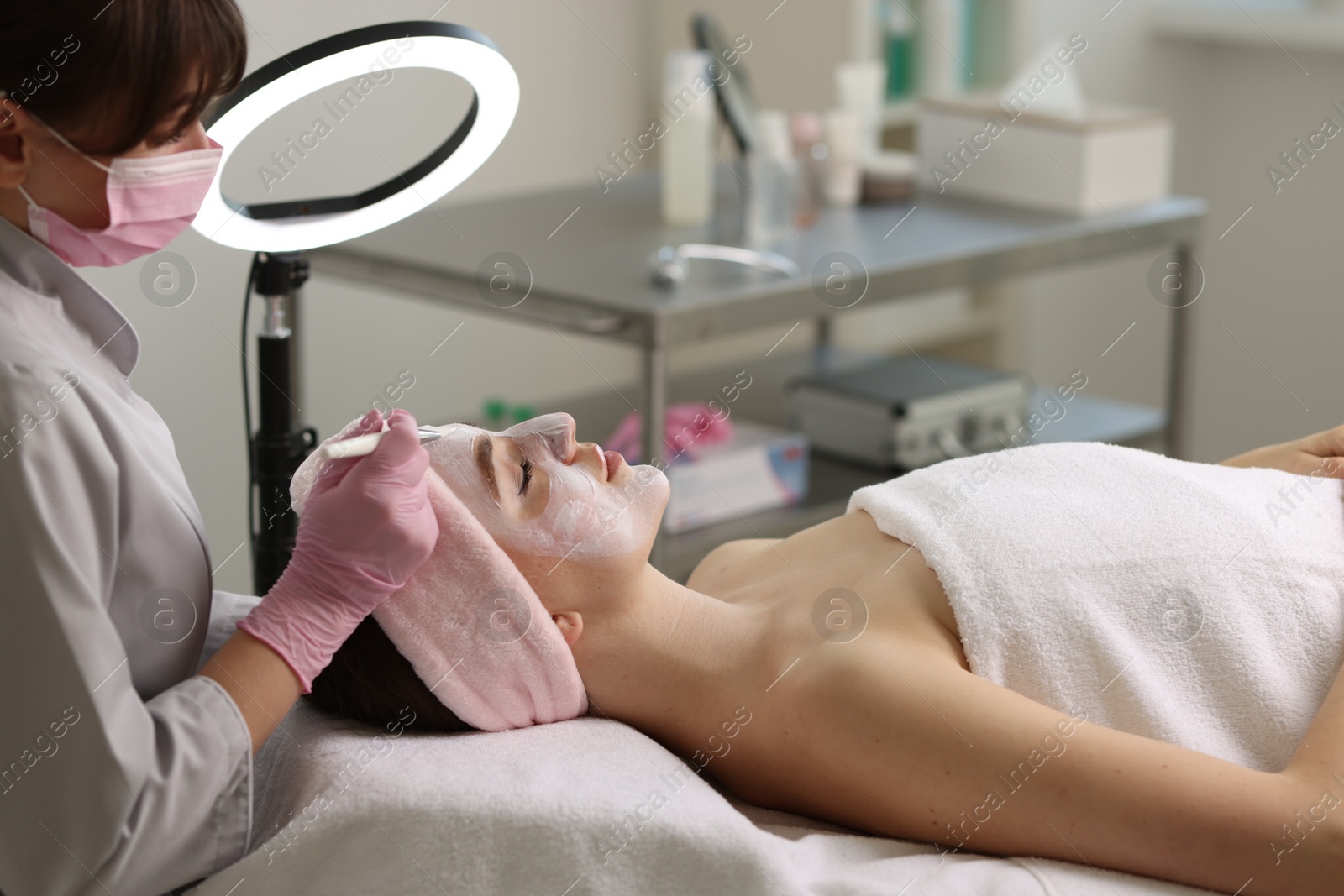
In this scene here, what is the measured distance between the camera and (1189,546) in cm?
114

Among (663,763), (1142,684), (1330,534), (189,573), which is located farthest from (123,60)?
(1330,534)

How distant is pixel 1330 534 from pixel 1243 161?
7.97 feet

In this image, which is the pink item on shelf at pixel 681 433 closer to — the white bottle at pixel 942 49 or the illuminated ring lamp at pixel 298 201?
the illuminated ring lamp at pixel 298 201

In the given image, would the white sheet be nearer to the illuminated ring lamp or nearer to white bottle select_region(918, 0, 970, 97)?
the illuminated ring lamp

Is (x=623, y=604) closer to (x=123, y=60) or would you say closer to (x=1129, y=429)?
(x=123, y=60)

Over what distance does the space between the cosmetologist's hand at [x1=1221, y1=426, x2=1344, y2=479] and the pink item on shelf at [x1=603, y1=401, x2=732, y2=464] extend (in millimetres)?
1040

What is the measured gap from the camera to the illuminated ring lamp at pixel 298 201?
Result: 100cm

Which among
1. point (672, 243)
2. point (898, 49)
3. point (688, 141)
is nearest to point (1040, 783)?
point (672, 243)

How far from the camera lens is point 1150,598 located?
1.11 m

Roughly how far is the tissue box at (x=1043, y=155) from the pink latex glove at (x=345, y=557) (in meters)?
1.91

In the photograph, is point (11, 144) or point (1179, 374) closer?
point (11, 144)

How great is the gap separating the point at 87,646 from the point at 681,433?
156 cm

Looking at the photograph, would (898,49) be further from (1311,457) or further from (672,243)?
(1311,457)

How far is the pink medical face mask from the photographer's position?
2.94 feet
